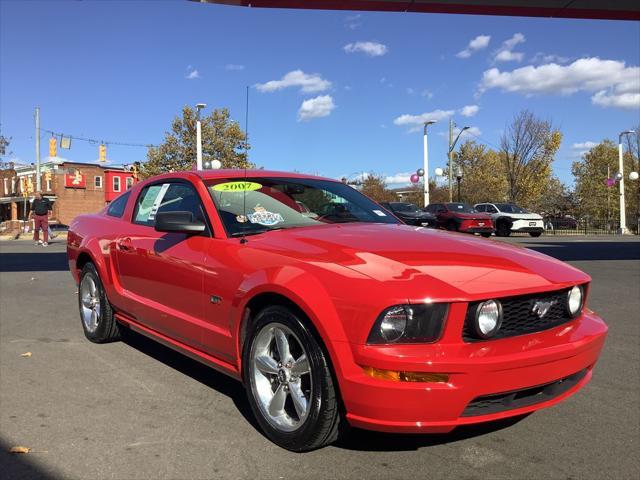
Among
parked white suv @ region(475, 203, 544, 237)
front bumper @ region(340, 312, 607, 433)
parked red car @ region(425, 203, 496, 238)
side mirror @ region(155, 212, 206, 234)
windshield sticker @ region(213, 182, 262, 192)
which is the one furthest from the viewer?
parked white suv @ region(475, 203, 544, 237)

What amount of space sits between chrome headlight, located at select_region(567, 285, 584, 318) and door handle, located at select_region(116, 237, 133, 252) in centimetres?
321

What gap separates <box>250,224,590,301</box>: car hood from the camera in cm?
251

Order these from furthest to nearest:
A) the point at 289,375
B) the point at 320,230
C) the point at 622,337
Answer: the point at 622,337 → the point at 320,230 → the point at 289,375

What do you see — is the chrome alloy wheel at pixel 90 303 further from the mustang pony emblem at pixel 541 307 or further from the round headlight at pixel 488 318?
the mustang pony emblem at pixel 541 307

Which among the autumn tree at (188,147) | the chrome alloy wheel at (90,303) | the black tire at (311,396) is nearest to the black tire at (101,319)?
the chrome alloy wheel at (90,303)

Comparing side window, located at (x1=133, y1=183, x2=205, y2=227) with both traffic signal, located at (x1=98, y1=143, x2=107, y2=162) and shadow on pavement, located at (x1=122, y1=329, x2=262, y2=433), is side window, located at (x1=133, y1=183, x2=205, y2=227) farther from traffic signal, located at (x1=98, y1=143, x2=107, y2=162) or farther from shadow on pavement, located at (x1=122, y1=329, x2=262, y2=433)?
traffic signal, located at (x1=98, y1=143, x2=107, y2=162)

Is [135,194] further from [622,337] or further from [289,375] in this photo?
[622,337]

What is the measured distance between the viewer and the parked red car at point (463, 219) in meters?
23.1

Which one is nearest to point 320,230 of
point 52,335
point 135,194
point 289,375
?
point 289,375

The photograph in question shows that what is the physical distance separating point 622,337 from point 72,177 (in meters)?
62.3

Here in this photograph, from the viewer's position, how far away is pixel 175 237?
12.6 feet

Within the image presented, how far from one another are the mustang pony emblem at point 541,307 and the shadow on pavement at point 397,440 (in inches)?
34.5

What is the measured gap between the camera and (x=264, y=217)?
11.8ft

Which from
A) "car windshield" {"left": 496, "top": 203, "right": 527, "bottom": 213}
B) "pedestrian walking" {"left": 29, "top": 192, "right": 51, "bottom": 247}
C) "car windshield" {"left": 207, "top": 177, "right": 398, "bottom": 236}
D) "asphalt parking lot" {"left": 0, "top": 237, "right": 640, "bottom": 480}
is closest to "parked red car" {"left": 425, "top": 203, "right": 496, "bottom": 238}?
"car windshield" {"left": 496, "top": 203, "right": 527, "bottom": 213}
